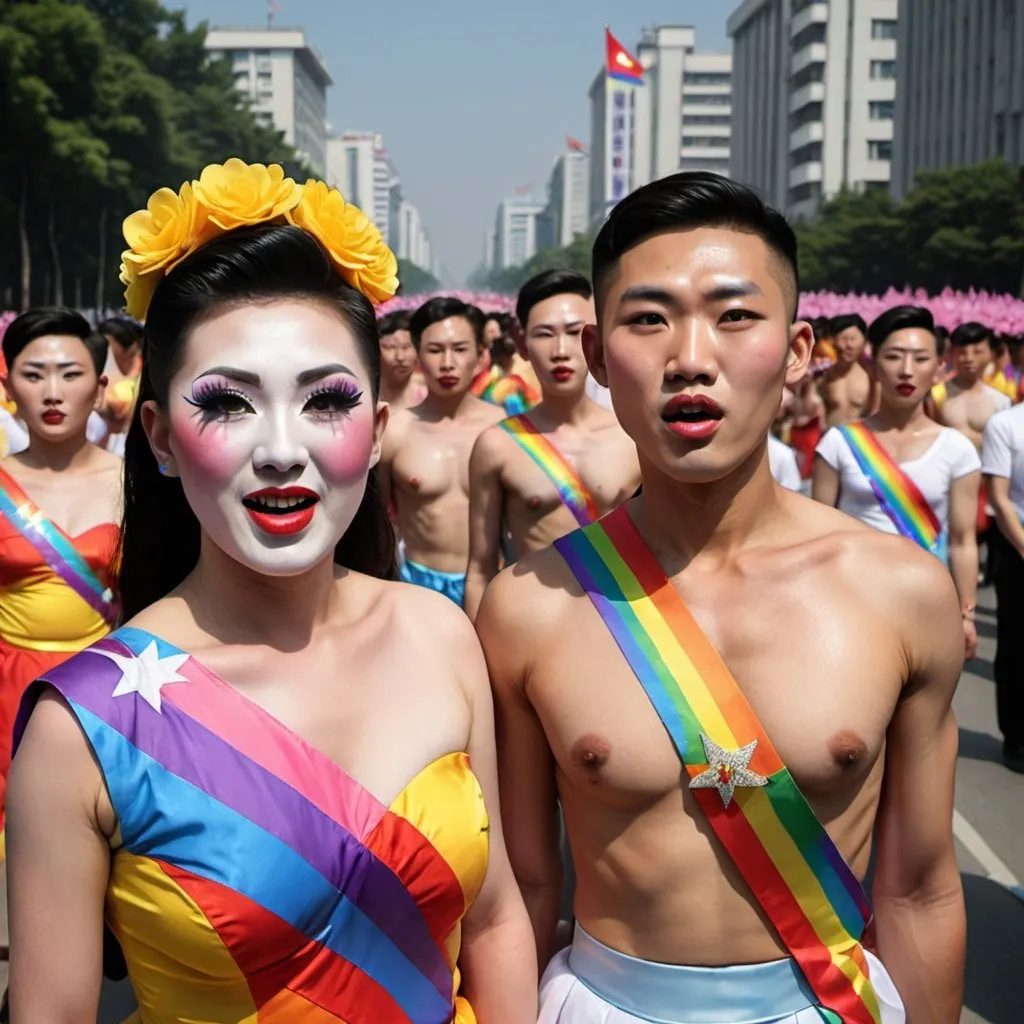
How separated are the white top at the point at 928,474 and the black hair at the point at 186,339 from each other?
13.4 ft

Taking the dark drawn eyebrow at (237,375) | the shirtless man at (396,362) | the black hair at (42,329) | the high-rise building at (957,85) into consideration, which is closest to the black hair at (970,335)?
the shirtless man at (396,362)

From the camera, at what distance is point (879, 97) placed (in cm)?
8425

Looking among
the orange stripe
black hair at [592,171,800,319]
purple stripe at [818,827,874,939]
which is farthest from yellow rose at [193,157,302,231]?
purple stripe at [818,827,874,939]

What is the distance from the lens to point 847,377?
A: 11602mm

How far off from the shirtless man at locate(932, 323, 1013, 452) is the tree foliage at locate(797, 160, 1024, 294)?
33.8m

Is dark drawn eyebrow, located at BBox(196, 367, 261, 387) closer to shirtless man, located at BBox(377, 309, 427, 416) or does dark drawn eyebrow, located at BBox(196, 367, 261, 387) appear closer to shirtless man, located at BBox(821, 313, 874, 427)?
shirtless man, located at BBox(377, 309, 427, 416)

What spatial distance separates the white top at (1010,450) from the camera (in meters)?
6.81

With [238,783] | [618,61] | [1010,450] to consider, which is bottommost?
[238,783]

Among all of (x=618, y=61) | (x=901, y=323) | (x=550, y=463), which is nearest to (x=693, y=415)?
(x=550, y=463)

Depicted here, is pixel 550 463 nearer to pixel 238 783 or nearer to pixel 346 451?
pixel 346 451

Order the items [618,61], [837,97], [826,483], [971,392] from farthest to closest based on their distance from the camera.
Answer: [837,97]
[618,61]
[971,392]
[826,483]

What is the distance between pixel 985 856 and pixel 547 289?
2.90 meters

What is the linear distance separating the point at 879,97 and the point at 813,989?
289 ft

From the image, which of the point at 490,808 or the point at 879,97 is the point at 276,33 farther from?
the point at 490,808
